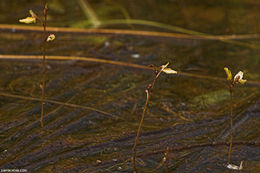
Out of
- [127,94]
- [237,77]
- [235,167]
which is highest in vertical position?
[237,77]

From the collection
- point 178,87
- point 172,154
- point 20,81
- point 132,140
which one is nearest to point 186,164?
point 172,154

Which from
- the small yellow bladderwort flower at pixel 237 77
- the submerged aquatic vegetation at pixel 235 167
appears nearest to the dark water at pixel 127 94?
the submerged aquatic vegetation at pixel 235 167

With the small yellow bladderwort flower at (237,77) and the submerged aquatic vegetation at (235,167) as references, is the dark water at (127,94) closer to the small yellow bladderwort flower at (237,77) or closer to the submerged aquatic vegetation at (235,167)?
the submerged aquatic vegetation at (235,167)

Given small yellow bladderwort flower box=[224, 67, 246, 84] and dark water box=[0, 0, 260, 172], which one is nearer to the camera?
small yellow bladderwort flower box=[224, 67, 246, 84]

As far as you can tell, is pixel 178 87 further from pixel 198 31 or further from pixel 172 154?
pixel 198 31

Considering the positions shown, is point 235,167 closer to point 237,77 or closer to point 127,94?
point 237,77

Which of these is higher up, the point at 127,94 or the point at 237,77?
the point at 237,77

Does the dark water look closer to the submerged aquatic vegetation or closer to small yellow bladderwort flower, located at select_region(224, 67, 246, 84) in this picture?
the submerged aquatic vegetation

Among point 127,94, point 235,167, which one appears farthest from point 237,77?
point 127,94

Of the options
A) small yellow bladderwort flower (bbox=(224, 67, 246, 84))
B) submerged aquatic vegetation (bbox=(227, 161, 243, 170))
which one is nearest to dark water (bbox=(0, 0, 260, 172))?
submerged aquatic vegetation (bbox=(227, 161, 243, 170))
